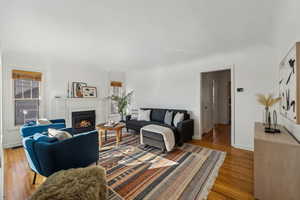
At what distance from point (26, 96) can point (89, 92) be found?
169 centimetres

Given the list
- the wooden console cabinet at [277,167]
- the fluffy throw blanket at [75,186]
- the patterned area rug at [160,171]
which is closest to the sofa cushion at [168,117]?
the patterned area rug at [160,171]

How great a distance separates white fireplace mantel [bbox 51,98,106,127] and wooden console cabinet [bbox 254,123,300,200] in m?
4.71

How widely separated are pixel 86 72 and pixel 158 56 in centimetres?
279

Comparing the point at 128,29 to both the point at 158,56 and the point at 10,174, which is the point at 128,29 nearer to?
the point at 158,56

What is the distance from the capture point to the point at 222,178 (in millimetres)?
2037

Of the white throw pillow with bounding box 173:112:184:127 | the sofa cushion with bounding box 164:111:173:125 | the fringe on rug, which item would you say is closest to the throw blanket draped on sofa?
the white throw pillow with bounding box 173:112:184:127

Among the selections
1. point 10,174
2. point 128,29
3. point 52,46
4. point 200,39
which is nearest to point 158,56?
point 200,39

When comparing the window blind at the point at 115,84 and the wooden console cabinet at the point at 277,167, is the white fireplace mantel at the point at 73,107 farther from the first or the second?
the wooden console cabinet at the point at 277,167

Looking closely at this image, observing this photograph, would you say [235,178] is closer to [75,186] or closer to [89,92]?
[75,186]

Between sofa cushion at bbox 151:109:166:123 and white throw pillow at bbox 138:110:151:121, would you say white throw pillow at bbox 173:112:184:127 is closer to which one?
sofa cushion at bbox 151:109:166:123

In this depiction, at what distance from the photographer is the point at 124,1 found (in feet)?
5.09

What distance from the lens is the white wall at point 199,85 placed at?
9.59 ft

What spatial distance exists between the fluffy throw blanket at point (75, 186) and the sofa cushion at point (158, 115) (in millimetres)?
3105

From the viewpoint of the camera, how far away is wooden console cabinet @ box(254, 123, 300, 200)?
1.34 m
